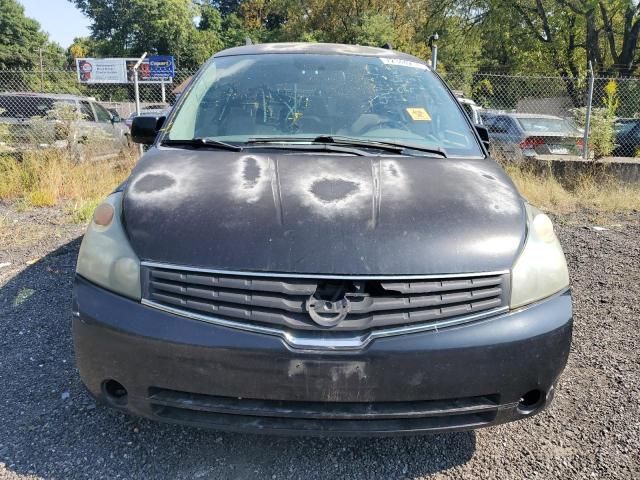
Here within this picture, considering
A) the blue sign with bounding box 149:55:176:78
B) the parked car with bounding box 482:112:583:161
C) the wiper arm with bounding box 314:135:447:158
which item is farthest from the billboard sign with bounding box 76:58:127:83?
the wiper arm with bounding box 314:135:447:158

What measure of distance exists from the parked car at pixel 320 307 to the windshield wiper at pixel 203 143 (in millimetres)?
448

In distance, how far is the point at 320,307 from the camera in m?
1.91

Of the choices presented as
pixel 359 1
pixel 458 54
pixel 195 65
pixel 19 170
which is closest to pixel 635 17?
pixel 458 54

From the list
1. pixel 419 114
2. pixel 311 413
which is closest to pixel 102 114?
pixel 419 114

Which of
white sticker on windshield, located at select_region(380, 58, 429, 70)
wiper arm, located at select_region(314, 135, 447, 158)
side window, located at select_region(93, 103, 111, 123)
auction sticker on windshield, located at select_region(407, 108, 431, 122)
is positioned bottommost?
wiper arm, located at select_region(314, 135, 447, 158)

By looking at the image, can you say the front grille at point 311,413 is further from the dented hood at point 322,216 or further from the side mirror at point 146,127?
the side mirror at point 146,127

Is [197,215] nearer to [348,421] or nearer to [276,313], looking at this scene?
[276,313]

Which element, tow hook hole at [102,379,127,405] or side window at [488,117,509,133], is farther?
side window at [488,117,509,133]

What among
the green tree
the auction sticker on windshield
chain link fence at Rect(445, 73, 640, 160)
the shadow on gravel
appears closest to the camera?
the shadow on gravel

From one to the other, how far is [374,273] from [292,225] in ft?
1.23

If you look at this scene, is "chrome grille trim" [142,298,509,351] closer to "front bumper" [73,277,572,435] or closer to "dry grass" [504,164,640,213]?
"front bumper" [73,277,572,435]

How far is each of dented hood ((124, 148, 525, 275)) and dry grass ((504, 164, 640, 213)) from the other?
17.9ft

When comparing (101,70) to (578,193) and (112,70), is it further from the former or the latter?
(578,193)

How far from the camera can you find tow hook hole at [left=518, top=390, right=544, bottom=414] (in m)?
2.10
